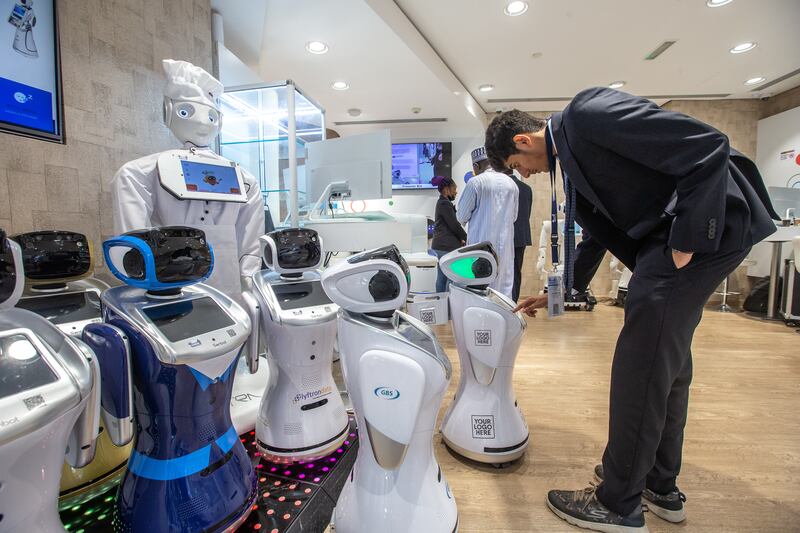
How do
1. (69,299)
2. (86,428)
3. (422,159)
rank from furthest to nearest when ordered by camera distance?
(422,159) < (69,299) < (86,428)

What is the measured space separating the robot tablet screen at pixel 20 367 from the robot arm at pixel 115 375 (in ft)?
0.68

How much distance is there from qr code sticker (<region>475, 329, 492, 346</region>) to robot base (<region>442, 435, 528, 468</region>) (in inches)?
18.6

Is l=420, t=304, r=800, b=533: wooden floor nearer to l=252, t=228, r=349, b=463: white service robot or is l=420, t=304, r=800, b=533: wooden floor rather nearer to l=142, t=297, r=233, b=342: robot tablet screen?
l=252, t=228, r=349, b=463: white service robot

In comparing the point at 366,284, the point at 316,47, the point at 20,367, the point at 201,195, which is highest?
the point at 316,47

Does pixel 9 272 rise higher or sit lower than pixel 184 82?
lower

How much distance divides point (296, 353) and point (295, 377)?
104mm

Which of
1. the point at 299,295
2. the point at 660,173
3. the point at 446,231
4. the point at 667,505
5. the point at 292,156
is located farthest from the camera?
the point at 446,231

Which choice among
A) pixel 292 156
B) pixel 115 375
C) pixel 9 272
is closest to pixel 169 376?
pixel 115 375

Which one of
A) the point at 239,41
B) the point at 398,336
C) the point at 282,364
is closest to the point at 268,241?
the point at 282,364

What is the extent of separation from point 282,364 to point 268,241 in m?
0.51

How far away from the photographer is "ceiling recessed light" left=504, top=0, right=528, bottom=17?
338 centimetres

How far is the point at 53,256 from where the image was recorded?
4.26 feet

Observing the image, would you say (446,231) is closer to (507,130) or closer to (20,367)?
(507,130)

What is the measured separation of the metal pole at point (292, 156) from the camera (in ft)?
8.87
